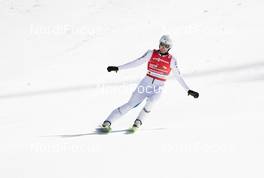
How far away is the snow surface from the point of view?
6.05 metres

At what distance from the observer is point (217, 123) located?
25.8 ft

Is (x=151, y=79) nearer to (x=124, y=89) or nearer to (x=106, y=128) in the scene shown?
(x=106, y=128)

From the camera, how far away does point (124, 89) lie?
11875mm

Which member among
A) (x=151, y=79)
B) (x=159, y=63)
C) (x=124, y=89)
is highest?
(x=159, y=63)

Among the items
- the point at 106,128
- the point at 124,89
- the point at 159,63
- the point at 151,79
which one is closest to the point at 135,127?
the point at 106,128

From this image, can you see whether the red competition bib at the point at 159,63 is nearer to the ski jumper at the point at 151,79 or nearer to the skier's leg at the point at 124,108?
the ski jumper at the point at 151,79

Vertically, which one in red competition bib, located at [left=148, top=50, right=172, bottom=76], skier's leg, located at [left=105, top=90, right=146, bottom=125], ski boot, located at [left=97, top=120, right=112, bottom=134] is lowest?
ski boot, located at [left=97, top=120, right=112, bottom=134]

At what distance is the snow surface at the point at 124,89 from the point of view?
6047 millimetres

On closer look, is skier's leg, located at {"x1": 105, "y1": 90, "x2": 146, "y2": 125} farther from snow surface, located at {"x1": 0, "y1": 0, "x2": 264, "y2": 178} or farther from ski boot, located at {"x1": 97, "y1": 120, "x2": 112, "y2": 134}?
snow surface, located at {"x1": 0, "y1": 0, "x2": 264, "y2": 178}

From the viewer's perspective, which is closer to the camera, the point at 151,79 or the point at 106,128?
the point at 106,128

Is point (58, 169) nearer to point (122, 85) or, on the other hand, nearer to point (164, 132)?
point (164, 132)

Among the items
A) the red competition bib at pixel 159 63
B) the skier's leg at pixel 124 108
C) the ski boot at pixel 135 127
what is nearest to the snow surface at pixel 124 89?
the ski boot at pixel 135 127

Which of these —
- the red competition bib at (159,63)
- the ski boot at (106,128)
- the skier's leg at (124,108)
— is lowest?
the ski boot at (106,128)

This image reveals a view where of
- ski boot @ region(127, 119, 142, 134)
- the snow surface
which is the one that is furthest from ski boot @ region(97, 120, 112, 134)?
ski boot @ region(127, 119, 142, 134)
